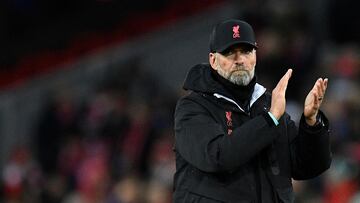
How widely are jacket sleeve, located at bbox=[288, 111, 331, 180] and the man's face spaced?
13.7 inches

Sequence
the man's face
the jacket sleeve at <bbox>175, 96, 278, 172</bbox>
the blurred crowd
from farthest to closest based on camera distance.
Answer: the blurred crowd → the man's face → the jacket sleeve at <bbox>175, 96, 278, 172</bbox>

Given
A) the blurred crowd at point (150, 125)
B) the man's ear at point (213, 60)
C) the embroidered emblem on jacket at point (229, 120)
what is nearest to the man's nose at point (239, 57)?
the man's ear at point (213, 60)

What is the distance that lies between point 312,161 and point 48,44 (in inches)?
449

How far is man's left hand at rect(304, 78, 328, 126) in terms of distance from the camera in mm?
4824

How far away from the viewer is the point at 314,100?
4.86 metres

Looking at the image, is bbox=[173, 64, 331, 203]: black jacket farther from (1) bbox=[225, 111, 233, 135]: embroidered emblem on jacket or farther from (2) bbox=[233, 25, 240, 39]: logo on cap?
(2) bbox=[233, 25, 240, 39]: logo on cap

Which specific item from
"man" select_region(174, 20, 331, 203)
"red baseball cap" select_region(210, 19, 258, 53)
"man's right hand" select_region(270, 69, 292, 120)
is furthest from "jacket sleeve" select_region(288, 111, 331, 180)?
"red baseball cap" select_region(210, 19, 258, 53)

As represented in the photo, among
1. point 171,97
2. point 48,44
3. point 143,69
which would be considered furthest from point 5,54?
point 171,97

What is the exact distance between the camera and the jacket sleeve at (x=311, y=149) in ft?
16.1

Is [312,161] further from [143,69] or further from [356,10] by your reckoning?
[143,69]

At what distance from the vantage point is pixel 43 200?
1191 centimetres

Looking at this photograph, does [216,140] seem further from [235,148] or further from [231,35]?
[231,35]

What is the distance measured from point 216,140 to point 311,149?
47 centimetres

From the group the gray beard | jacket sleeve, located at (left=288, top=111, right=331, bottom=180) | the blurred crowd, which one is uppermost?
the gray beard
